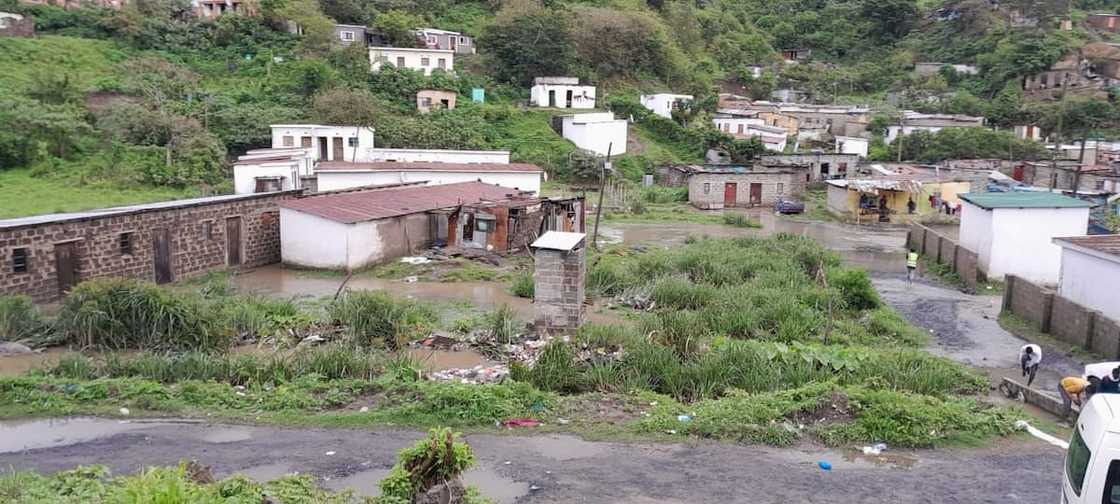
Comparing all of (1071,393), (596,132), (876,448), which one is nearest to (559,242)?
(876,448)

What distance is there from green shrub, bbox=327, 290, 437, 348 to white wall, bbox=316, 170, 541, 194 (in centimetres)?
1667

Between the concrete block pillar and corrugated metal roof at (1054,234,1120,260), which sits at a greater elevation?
corrugated metal roof at (1054,234,1120,260)

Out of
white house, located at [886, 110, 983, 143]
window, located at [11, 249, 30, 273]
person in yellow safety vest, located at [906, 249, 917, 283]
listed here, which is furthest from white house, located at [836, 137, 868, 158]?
window, located at [11, 249, 30, 273]

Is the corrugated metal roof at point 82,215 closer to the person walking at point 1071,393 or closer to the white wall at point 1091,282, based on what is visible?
the person walking at point 1071,393

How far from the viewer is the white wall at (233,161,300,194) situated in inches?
1203

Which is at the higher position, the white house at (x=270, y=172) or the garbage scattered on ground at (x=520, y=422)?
the white house at (x=270, y=172)

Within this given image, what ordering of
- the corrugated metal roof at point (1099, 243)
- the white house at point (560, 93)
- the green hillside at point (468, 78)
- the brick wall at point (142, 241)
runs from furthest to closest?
the white house at point (560, 93) → the green hillside at point (468, 78) → the brick wall at point (142, 241) → the corrugated metal roof at point (1099, 243)

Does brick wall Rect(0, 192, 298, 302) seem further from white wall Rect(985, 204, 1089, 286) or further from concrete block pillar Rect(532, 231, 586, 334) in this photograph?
white wall Rect(985, 204, 1089, 286)

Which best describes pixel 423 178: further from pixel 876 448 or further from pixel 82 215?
pixel 876 448

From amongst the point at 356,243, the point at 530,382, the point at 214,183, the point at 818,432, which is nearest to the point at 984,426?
the point at 818,432

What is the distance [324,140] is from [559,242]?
1015 inches

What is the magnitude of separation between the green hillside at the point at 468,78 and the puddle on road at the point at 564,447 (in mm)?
24180

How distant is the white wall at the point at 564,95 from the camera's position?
52.9 metres

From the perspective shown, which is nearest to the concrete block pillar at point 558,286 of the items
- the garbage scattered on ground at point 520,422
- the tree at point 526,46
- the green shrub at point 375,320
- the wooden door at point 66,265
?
the green shrub at point 375,320
